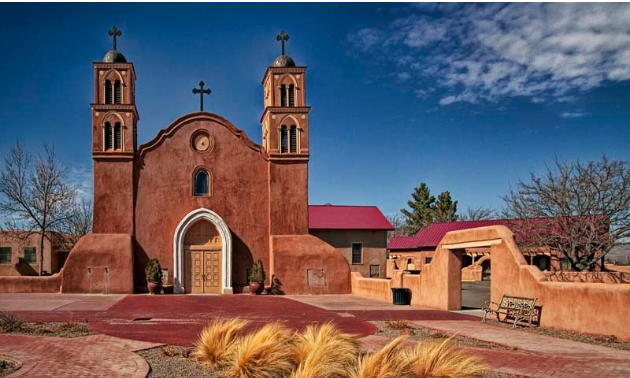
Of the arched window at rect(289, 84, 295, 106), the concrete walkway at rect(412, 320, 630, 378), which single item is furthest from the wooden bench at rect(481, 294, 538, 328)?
the arched window at rect(289, 84, 295, 106)

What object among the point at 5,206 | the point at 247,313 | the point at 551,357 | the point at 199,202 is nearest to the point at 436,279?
the point at 247,313

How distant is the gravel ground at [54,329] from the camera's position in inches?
497

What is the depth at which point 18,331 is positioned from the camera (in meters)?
12.8

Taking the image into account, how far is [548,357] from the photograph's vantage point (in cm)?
1104

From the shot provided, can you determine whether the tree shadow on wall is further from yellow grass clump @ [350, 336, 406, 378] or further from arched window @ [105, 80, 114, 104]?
yellow grass clump @ [350, 336, 406, 378]

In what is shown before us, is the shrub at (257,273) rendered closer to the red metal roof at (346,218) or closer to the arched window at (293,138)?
the arched window at (293,138)

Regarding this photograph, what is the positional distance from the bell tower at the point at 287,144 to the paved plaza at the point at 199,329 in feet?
16.9

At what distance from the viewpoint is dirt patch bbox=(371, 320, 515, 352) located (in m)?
12.5

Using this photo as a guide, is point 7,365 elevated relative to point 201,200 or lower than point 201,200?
lower

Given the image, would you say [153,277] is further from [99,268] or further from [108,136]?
[108,136]

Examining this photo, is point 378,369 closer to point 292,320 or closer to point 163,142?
point 292,320

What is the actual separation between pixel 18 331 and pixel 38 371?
4.64 metres

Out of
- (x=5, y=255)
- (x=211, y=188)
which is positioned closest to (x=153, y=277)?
(x=211, y=188)

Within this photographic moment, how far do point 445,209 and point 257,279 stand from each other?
43398mm
